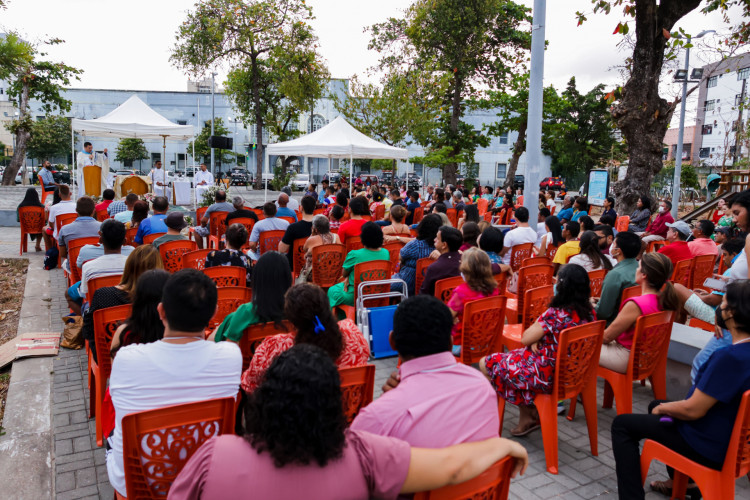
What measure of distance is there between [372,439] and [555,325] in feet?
6.77

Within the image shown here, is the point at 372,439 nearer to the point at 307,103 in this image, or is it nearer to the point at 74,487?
the point at 74,487

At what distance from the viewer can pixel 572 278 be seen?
3.21 m

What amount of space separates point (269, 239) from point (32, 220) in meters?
5.17

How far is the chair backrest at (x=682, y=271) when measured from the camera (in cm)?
557

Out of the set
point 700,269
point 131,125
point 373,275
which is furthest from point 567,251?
point 131,125

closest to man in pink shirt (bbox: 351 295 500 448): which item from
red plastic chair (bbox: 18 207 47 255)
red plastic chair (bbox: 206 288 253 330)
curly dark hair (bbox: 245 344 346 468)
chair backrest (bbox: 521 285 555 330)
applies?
curly dark hair (bbox: 245 344 346 468)

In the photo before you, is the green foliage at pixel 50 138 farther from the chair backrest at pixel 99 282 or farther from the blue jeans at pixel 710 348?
the blue jeans at pixel 710 348

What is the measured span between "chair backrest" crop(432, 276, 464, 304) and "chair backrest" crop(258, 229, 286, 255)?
313 centimetres

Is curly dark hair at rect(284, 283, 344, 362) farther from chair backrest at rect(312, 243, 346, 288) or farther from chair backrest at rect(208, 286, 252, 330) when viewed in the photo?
chair backrest at rect(312, 243, 346, 288)

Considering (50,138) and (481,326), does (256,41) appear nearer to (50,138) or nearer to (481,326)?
(481,326)

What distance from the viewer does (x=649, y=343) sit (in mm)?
3514

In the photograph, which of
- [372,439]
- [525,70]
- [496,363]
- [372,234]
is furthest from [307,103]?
[372,439]

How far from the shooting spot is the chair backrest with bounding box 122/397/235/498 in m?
1.92

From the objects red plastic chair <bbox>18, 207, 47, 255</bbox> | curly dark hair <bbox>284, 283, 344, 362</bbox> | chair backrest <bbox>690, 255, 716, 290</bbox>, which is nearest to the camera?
curly dark hair <bbox>284, 283, 344, 362</bbox>
